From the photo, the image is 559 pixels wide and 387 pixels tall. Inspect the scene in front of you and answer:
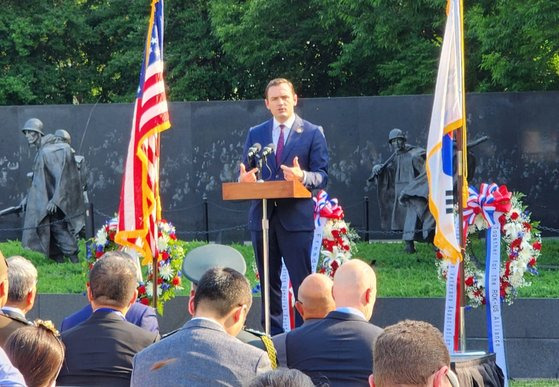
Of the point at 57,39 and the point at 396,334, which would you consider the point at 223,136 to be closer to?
the point at 57,39

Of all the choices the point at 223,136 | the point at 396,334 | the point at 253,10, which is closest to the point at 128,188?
the point at 396,334

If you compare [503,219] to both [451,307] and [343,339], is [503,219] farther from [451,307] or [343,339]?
[343,339]

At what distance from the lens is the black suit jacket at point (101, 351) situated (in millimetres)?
5324

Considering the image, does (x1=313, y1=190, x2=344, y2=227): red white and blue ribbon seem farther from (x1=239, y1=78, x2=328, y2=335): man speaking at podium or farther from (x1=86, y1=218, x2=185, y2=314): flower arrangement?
(x1=239, y1=78, x2=328, y2=335): man speaking at podium

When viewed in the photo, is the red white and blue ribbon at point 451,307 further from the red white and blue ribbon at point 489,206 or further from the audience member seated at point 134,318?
the audience member seated at point 134,318

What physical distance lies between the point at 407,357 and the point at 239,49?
2456 centimetres

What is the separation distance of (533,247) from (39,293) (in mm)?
4736

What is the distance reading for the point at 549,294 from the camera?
1088 cm

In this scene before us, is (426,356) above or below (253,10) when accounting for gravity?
below

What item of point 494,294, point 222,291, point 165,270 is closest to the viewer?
point 222,291

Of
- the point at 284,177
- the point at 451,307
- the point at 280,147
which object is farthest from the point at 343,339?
the point at 451,307

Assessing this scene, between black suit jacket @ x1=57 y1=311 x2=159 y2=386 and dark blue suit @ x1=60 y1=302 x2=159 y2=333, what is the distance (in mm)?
777

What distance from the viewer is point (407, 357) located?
3.25 metres

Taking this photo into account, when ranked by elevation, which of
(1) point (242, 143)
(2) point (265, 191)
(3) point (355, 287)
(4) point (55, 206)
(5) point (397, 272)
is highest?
(1) point (242, 143)
